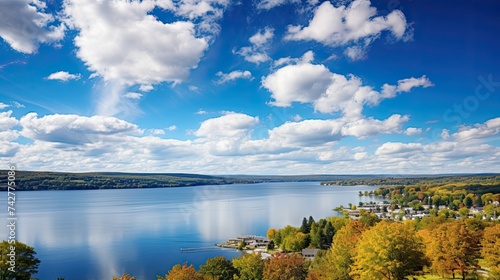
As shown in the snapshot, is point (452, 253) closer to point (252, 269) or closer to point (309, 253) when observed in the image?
point (252, 269)

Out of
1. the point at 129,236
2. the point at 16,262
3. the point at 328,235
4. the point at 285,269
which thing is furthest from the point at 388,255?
the point at 129,236

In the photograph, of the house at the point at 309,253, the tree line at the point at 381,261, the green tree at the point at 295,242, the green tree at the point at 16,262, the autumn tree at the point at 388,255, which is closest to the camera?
the autumn tree at the point at 388,255

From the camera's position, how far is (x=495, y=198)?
99.2m

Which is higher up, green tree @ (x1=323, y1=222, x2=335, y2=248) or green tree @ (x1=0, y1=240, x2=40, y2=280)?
green tree @ (x1=0, y1=240, x2=40, y2=280)

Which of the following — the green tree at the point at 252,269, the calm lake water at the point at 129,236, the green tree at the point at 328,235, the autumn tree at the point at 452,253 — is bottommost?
the calm lake water at the point at 129,236

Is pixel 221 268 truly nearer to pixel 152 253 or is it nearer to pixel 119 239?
pixel 152 253

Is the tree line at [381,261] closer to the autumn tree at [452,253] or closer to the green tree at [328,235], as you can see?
the autumn tree at [452,253]

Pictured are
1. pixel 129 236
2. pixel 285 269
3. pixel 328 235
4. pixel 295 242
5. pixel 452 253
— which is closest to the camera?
pixel 452 253

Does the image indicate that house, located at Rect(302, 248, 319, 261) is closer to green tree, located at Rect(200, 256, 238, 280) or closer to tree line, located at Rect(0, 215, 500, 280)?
tree line, located at Rect(0, 215, 500, 280)

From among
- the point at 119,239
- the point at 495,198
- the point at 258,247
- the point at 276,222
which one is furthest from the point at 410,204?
the point at 119,239

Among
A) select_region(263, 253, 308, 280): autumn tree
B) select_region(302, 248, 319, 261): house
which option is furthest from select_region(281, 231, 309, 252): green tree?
select_region(263, 253, 308, 280): autumn tree

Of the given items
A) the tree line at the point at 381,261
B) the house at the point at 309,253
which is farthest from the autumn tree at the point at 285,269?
the house at the point at 309,253

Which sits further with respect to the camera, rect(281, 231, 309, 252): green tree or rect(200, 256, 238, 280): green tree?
rect(281, 231, 309, 252): green tree

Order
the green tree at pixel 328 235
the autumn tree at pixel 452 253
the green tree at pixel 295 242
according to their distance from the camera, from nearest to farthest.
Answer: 1. the autumn tree at pixel 452 253
2. the green tree at pixel 295 242
3. the green tree at pixel 328 235
